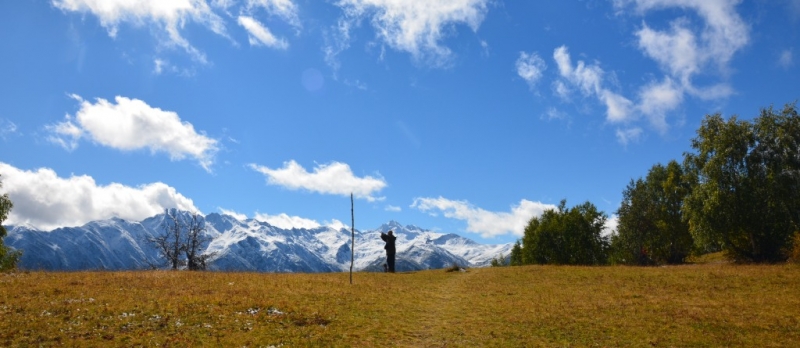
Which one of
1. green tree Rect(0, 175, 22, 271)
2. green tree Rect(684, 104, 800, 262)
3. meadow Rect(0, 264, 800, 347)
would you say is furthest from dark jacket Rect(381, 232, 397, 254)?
green tree Rect(0, 175, 22, 271)

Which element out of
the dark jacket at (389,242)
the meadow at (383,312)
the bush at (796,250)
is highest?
the dark jacket at (389,242)

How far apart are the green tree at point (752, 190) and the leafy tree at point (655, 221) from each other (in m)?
23.5

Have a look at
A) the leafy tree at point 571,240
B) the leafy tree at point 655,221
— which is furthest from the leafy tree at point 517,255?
the leafy tree at point 655,221

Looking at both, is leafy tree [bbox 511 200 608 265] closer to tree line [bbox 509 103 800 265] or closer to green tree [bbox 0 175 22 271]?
tree line [bbox 509 103 800 265]

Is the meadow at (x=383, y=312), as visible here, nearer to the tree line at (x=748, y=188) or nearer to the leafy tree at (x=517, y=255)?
the tree line at (x=748, y=188)

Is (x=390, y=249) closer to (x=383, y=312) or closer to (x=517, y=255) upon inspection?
(x=383, y=312)

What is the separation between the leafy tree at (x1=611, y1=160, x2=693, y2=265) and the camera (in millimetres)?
79688

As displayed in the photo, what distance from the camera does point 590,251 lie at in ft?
321

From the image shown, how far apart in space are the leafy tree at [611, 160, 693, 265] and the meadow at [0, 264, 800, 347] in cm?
4421

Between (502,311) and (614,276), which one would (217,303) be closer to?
(502,311)

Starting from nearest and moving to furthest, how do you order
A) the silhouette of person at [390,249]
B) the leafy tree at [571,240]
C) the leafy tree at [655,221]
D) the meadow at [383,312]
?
the meadow at [383,312] < the silhouette of person at [390,249] < the leafy tree at [655,221] < the leafy tree at [571,240]

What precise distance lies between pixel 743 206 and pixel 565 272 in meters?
21.9

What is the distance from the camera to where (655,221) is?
82938 millimetres

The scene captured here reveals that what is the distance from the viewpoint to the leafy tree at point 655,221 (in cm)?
7969
